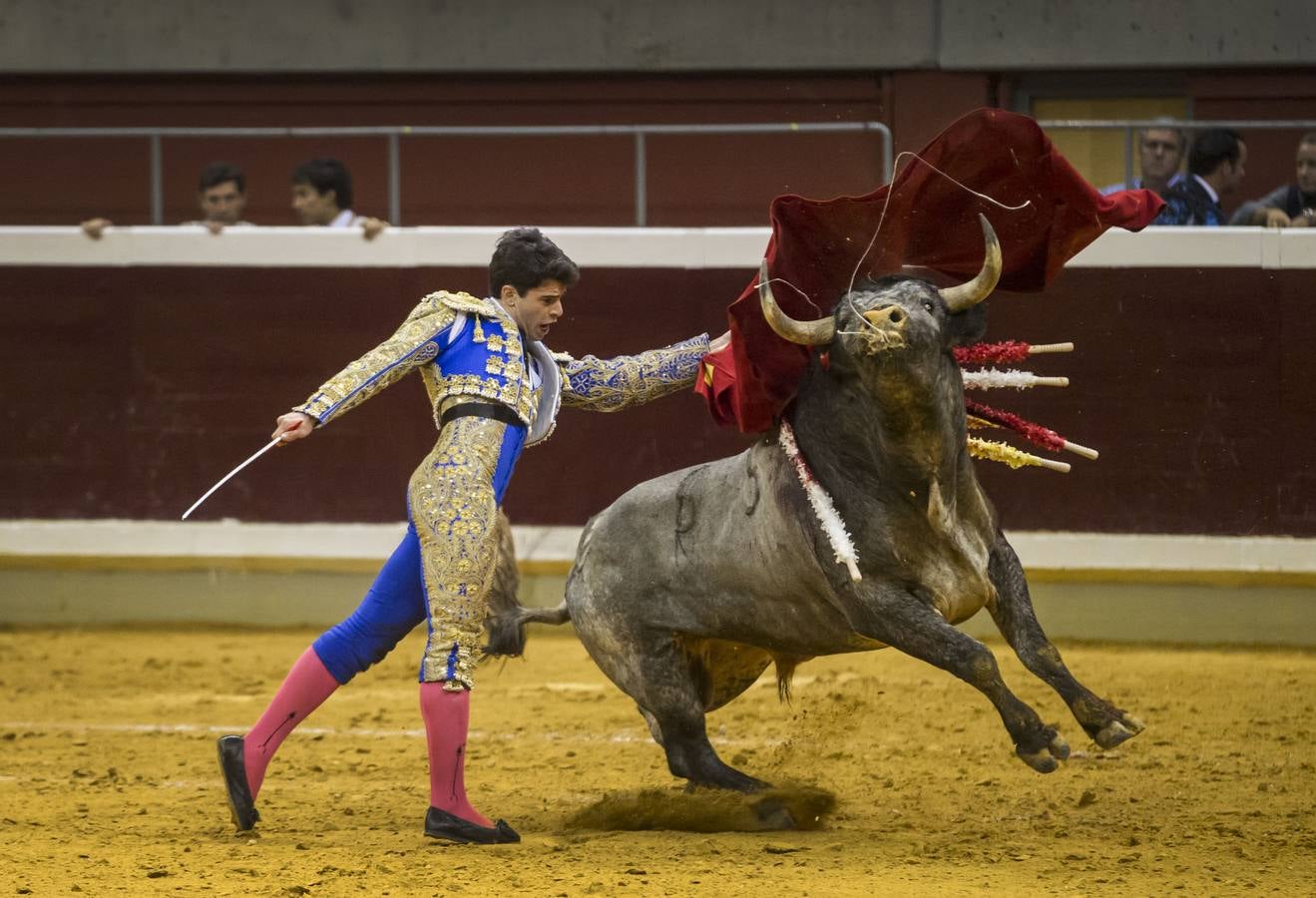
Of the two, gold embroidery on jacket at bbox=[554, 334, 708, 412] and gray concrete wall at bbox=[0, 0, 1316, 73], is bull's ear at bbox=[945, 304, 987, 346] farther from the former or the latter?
gray concrete wall at bbox=[0, 0, 1316, 73]

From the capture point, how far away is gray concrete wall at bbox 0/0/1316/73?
1011 cm

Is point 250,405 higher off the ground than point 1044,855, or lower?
higher

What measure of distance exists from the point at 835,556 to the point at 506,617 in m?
1.16

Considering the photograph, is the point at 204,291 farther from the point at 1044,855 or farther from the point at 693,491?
the point at 1044,855

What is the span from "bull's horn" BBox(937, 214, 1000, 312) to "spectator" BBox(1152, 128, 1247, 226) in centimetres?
392

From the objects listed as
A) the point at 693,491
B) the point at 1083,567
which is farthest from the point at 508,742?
the point at 1083,567

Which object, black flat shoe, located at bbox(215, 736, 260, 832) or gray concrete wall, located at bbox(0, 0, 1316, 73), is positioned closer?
black flat shoe, located at bbox(215, 736, 260, 832)

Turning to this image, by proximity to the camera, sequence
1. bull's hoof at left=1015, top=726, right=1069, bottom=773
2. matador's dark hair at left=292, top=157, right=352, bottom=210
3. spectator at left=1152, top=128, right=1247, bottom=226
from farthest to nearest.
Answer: matador's dark hair at left=292, top=157, right=352, bottom=210
spectator at left=1152, top=128, right=1247, bottom=226
bull's hoof at left=1015, top=726, right=1069, bottom=773

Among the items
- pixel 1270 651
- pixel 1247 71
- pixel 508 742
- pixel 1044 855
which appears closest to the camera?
pixel 1044 855

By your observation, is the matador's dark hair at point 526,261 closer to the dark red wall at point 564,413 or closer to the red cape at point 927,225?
the red cape at point 927,225

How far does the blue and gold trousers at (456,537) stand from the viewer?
192 inches

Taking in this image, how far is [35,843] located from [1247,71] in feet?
24.8

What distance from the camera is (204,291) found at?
9320 millimetres

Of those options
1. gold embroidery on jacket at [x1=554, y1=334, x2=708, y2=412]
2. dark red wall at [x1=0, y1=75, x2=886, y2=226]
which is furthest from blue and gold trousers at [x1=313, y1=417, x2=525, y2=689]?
dark red wall at [x1=0, y1=75, x2=886, y2=226]
